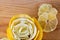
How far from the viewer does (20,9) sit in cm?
104

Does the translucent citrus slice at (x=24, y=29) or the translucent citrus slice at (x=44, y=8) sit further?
the translucent citrus slice at (x=44, y=8)

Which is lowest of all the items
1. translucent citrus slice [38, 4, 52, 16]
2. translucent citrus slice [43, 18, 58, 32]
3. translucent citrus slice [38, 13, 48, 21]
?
translucent citrus slice [43, 18, 58, 32]

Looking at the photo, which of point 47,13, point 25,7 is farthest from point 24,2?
point 47,13

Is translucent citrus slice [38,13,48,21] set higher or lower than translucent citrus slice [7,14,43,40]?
higher

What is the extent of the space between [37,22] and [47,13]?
8cm

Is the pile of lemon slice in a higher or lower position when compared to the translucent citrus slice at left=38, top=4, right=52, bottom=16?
lower

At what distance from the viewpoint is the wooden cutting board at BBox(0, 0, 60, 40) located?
3.29ft

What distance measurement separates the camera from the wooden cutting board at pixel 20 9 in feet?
3.29

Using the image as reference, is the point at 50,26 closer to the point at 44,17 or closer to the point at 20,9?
the point at 44,17

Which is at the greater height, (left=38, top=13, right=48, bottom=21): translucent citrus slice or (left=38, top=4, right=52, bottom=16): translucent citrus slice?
(left=38, top=4, right=52, bottom=16): translucent citrus slice

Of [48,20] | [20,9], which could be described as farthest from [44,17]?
[20,9]

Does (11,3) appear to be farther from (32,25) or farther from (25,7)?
(32,25)

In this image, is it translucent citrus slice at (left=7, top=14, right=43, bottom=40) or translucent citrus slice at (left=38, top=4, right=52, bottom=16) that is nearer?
translucent citrus slice at (left=7, top=14, right=43, bottom=40)

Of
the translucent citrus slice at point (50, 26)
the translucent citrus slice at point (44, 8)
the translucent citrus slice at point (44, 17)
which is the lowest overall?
the translucent citrus slice at point (50, 26)
